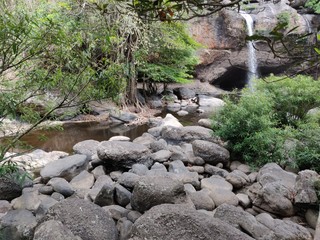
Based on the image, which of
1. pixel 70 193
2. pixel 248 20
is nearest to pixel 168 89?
pixel 248 20

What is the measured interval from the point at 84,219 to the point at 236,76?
42.7 feet

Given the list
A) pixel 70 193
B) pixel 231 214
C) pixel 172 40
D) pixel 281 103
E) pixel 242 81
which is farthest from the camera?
pixel 242 81

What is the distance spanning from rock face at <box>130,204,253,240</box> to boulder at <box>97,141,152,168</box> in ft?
6.24

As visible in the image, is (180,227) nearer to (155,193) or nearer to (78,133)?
(155,193)

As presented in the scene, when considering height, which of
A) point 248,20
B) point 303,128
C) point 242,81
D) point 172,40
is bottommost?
point 242,81

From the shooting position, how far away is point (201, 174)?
4.30 metres

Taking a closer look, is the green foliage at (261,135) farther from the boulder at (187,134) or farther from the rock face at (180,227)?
the rock face at (180,227)

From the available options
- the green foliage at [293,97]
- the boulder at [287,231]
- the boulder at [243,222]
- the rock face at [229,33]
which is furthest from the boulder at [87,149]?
the rock face at [229,33]

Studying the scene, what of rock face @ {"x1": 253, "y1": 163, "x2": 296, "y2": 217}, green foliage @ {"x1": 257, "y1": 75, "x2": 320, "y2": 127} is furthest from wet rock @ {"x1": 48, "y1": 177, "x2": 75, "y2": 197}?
green foliage @ {"x1": 257, "y1": 75, "x2": 320, "y2": 127}

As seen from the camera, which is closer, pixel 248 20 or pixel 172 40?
pixel 172 40

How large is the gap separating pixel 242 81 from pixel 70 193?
1243 cm

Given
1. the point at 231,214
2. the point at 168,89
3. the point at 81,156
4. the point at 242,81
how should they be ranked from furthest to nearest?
the point at 242,81, the point at 168,89, the point at 81,156, the point at 231,214

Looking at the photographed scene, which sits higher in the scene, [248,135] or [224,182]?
[248,135]

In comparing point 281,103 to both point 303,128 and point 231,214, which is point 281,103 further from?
point 231,214
